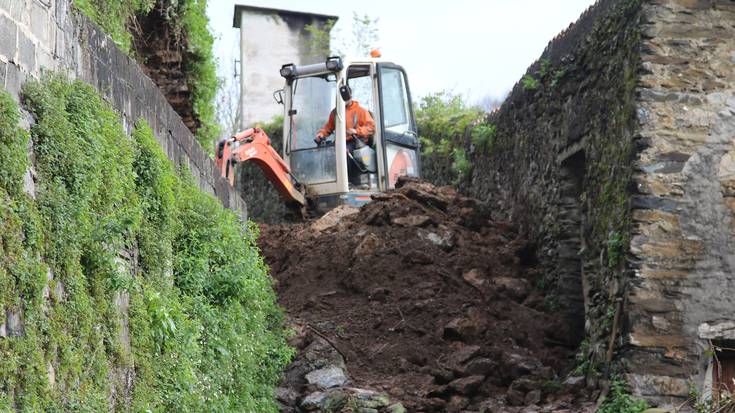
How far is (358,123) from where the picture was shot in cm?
1641

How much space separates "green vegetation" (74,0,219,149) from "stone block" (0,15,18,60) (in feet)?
15.4

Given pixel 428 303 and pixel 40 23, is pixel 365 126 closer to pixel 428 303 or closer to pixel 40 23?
pixel 428 303

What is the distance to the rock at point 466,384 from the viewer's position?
34.3 ft

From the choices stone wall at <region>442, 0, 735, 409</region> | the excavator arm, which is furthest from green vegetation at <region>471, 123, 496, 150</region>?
stone wall at <region>442, 0, 735, 409</region>

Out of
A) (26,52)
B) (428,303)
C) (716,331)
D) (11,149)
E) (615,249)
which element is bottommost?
(428,303)

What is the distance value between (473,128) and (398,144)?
1.18 meters

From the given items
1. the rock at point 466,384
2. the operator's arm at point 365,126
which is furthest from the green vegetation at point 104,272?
the operator's arm at point 365,126

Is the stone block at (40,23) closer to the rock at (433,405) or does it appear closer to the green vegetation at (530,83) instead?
the rock at (433,405)

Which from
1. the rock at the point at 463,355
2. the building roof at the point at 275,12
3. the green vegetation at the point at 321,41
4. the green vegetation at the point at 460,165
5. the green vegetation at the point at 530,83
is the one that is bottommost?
the rock at the point at 463,355

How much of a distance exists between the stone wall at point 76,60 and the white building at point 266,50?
2338 cm

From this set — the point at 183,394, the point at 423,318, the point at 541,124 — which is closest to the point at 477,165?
the point at 541,124

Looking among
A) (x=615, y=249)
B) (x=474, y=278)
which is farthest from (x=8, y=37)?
(x=474, y=278)

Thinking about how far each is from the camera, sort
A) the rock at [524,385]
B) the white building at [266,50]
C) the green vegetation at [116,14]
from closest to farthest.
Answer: the green vegetation at [116,14]
the rock at [524,385]
the white building at [266,50]

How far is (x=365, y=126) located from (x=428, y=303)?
5.04 meters
